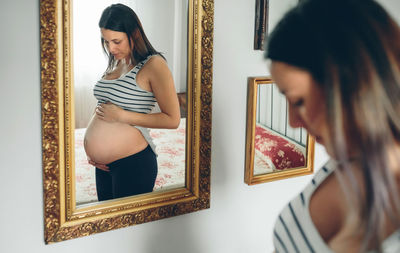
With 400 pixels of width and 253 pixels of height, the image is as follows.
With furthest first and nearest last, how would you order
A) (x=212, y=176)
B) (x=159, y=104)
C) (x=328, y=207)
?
(x=212, y=176) → (x=159, y=104) → (x=328, y=207)

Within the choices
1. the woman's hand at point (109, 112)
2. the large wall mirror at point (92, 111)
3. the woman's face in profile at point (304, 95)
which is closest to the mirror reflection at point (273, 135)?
the large wall mirror at point (92, 111)

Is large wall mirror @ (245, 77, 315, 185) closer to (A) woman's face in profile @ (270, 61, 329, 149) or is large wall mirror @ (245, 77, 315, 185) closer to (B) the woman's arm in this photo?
(B) the woman's arm

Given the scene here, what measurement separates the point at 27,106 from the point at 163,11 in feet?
1.71

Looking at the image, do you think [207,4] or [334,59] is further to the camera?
[207,4]

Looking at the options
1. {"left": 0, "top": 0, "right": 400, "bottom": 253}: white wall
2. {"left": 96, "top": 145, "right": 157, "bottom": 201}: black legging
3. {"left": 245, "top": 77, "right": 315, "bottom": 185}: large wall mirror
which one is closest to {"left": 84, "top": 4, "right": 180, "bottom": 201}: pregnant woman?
{"left": 96, "top": 145, "right": 157, "bottom": 201}: black legging

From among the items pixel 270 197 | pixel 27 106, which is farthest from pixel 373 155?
pixel 270 197

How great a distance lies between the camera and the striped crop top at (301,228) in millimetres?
828

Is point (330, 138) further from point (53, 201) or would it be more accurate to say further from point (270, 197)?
point (270, 197)

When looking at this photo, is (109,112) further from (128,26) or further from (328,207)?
(328,207)

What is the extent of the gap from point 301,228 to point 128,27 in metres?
0.79

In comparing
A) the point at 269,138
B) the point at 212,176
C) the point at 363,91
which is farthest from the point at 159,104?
the point at 363,91

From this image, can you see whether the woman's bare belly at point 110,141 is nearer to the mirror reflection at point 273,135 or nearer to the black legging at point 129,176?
the black legging at point 129,176

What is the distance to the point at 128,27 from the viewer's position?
125 centimetres

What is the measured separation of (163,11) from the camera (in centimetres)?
131
